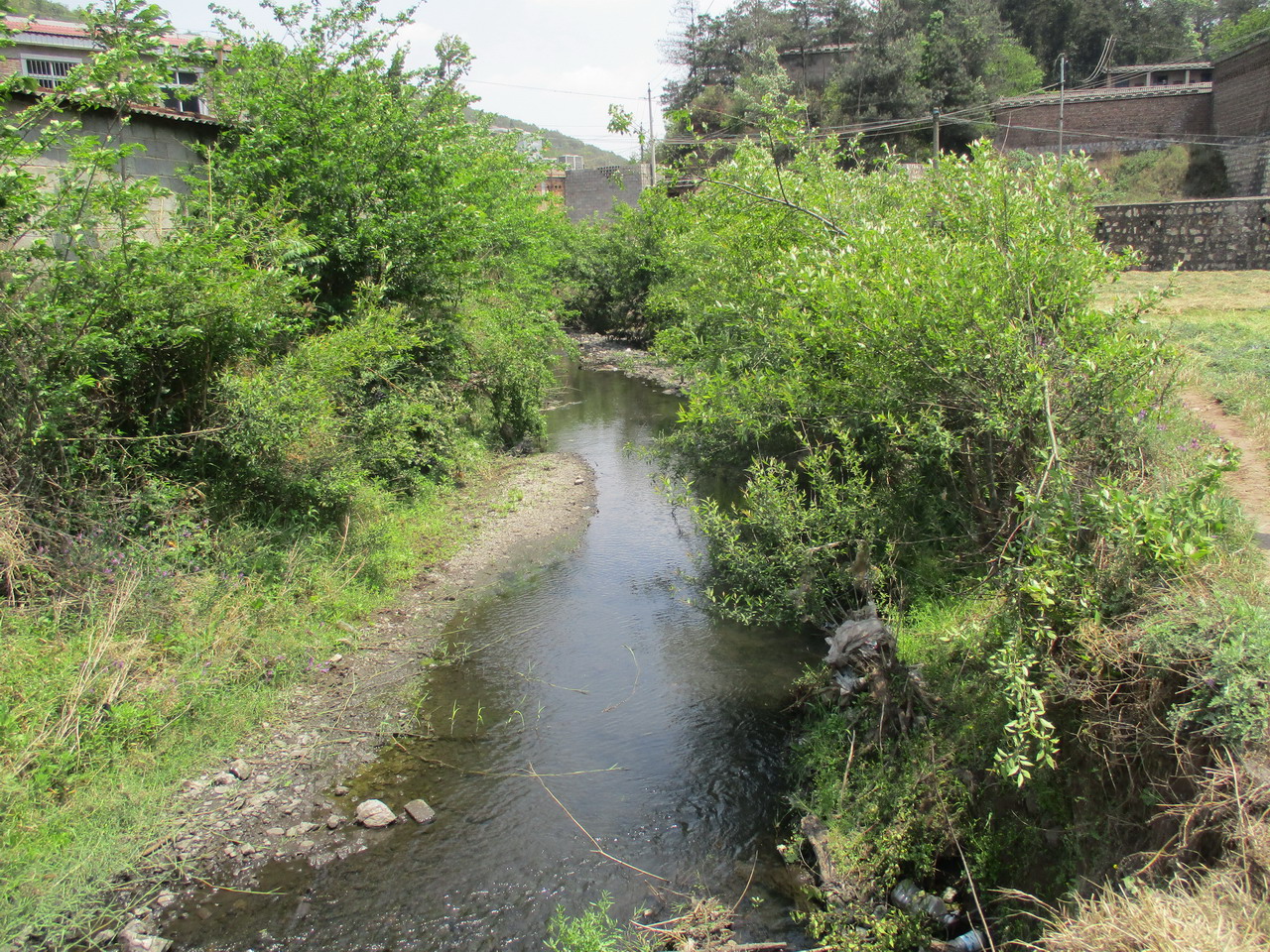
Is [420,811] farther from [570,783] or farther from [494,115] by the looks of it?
[494,115]

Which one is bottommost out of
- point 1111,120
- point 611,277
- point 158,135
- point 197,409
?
point 197,409

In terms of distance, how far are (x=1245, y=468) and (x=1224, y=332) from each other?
6.65 metres

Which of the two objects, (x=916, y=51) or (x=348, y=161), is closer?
(x=348, y=161)

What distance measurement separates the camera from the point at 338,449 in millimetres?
11406

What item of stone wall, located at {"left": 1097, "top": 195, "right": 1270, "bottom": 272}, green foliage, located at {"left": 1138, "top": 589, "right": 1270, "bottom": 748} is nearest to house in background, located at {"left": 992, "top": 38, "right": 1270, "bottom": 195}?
stone wall, located at {"left": 1097, "top": 195, "right": 1270, "bottom": 272}

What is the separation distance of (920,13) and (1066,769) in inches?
2043

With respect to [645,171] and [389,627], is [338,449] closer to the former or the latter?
[389,627]

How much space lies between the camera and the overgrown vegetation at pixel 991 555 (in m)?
4.88

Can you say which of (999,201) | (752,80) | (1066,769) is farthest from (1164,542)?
(752,80)

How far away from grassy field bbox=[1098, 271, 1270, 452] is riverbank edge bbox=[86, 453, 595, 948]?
789cm

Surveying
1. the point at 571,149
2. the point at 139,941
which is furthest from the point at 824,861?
the point at 571,149

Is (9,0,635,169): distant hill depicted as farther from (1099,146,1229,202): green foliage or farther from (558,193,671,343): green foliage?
(1099,146,1229,202): green foliage

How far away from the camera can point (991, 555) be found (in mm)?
6855

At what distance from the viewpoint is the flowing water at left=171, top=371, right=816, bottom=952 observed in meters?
6.36
